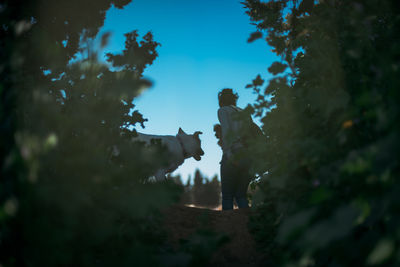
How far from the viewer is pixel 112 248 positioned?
160 centimetres

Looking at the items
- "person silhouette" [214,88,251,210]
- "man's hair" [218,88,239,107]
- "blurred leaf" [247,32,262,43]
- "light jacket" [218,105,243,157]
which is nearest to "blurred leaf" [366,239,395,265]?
"blurred leaf" [247,32,262,43]

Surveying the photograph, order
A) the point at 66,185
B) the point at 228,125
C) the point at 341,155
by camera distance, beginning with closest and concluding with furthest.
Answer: the point at 66,185, the point at 341,155, the point at 228,125

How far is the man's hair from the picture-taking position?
209 inches

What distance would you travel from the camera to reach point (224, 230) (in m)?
3.30

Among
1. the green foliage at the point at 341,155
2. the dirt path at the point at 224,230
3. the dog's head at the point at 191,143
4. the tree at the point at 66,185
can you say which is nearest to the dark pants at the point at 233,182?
the dirt path at the point at 224,230

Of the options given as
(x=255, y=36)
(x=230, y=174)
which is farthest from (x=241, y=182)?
(x=255, y=36)

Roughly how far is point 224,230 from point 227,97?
2.76 meters

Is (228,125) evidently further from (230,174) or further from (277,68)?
(277,68)

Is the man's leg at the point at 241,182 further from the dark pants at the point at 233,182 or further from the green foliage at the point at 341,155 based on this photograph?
the green foliage at the point at 341,155

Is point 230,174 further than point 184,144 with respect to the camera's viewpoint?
No

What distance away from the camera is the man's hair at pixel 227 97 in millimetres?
5297

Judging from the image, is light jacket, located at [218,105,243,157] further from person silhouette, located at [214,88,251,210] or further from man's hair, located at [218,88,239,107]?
man's hair, located at [218,88,239,107]

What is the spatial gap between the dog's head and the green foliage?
16.3ft

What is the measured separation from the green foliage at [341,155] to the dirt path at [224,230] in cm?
45
